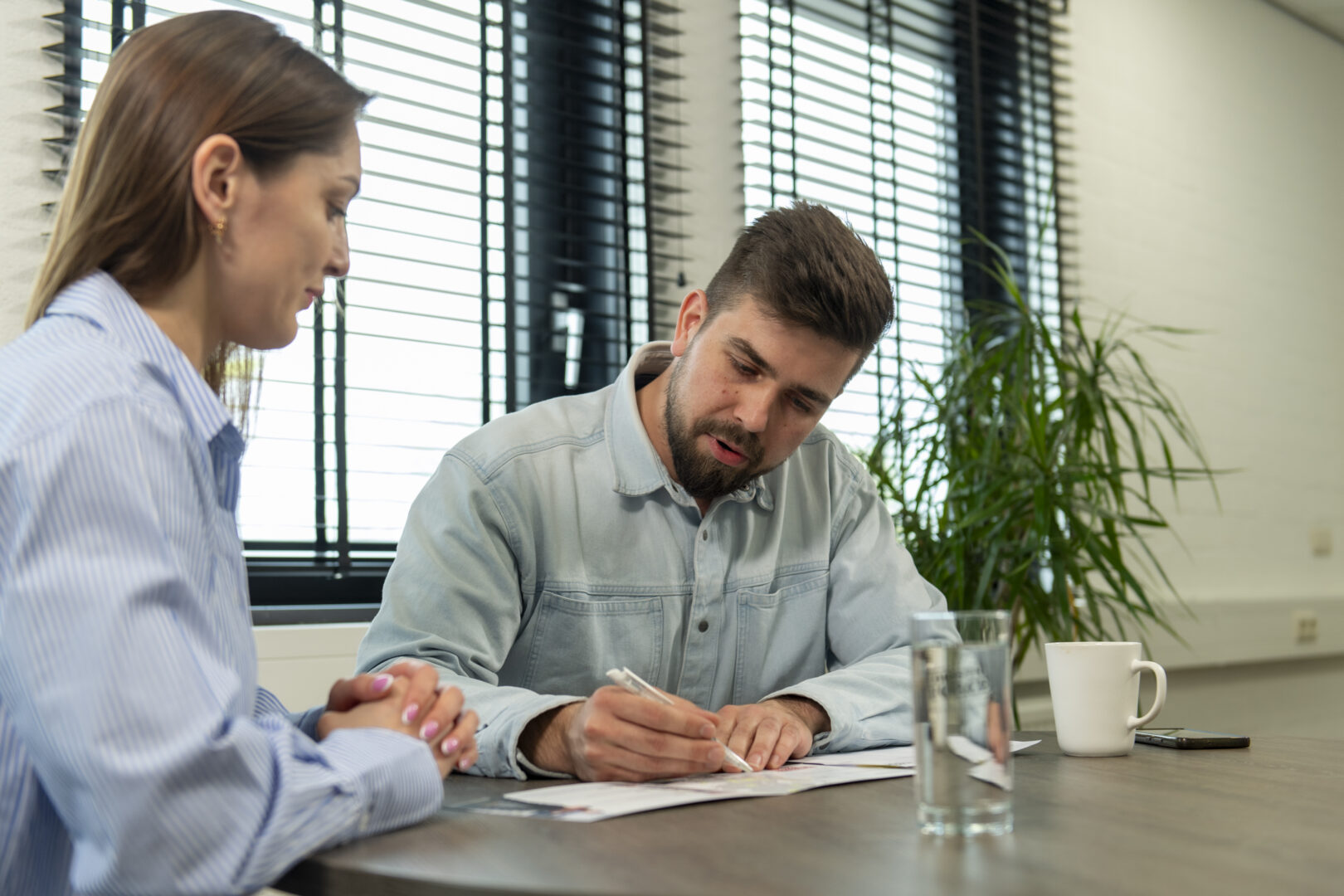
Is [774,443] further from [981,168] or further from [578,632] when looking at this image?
[981,168]

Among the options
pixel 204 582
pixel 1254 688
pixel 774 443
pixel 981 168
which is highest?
pixel 981 168

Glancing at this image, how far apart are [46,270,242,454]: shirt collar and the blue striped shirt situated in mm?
30

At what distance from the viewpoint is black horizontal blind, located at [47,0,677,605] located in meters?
2.12

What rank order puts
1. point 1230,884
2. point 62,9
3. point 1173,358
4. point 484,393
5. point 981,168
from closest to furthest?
point 1230,884 → point 62,9 → point 484,393 → point 981,168 → point 1173,358

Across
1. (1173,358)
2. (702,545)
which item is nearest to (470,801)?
(702,545)

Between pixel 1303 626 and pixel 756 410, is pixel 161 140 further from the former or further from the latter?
pixel 1303 626

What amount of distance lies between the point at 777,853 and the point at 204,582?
1.44 feet

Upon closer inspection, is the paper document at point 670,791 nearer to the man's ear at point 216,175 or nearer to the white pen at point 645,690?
the white pen at point 645,690

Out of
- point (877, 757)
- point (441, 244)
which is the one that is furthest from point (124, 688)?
point (441, 244)

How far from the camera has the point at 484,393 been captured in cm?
240

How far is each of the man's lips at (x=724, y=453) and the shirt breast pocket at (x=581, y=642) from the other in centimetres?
22

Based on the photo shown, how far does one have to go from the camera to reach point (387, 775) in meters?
0.82

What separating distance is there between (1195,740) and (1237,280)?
3.52m

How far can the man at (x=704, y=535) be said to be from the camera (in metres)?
1.37
